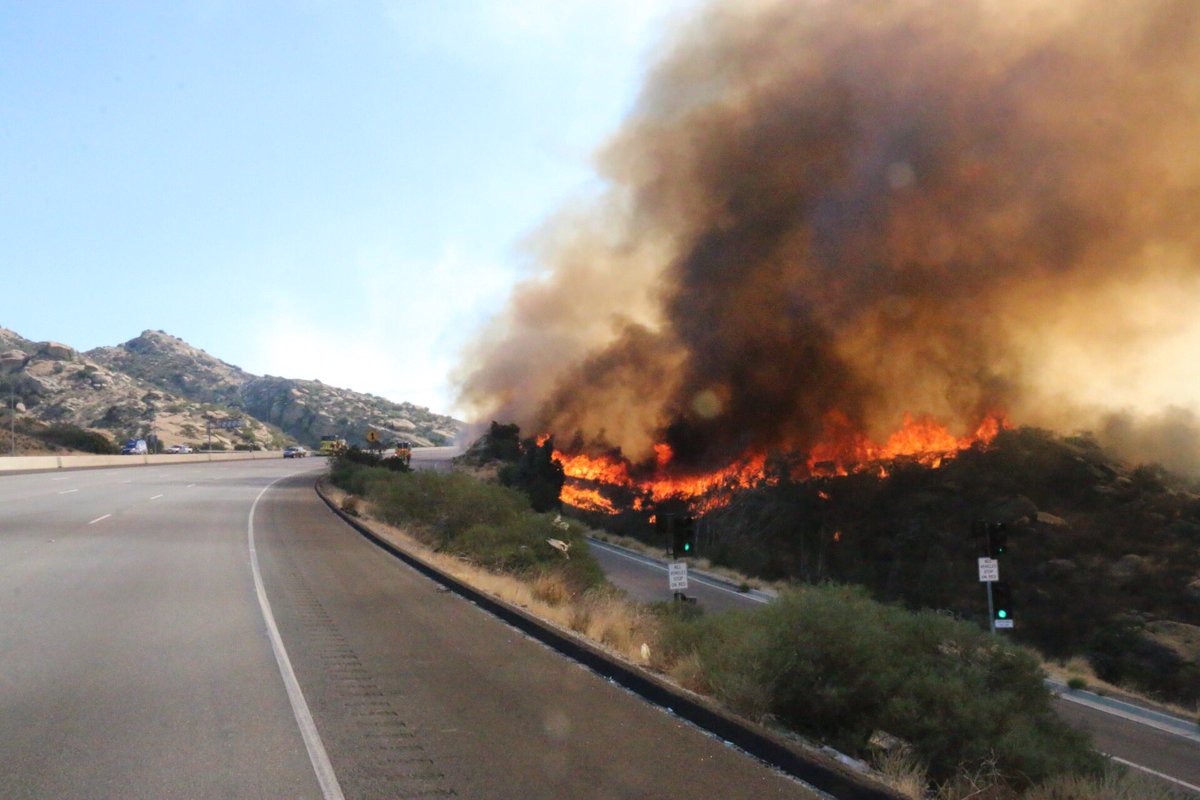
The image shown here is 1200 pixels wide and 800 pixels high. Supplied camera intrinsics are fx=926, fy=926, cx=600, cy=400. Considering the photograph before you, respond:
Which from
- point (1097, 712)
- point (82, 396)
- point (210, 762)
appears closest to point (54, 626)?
point (210, 762)

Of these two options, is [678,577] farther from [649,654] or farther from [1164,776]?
[1164,776]

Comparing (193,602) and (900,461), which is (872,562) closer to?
(900,461)

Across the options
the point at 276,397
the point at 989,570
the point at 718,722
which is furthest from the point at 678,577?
the point at 276,397

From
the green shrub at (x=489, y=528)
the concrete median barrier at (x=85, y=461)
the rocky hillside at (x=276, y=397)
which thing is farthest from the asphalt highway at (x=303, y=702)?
the rocky hillside at (x=276, y=397)

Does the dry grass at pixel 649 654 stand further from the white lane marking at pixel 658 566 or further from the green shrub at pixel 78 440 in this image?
the green shrub at pixel 78 440

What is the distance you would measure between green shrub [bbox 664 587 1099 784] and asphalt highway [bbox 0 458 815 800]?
788 mm

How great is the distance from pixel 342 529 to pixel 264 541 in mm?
3884

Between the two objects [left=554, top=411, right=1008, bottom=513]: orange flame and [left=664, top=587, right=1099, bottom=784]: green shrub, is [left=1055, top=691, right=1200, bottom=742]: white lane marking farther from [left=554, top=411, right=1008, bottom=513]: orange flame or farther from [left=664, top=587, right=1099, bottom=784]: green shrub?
[left=554, top=411, right=1008, bottom=513]: orange flame

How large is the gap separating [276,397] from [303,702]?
156878 mm

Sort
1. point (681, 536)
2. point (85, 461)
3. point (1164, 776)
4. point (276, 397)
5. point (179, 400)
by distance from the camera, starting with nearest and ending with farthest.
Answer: point (1164, 776) < point (681, 536) < point (85, 461) < point (179, 400) < point (276, 397)

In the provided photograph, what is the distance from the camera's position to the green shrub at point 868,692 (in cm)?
634

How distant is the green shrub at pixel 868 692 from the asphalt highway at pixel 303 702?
79 cm

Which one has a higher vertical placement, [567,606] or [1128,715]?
[567,606]

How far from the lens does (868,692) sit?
6641 millimetres
